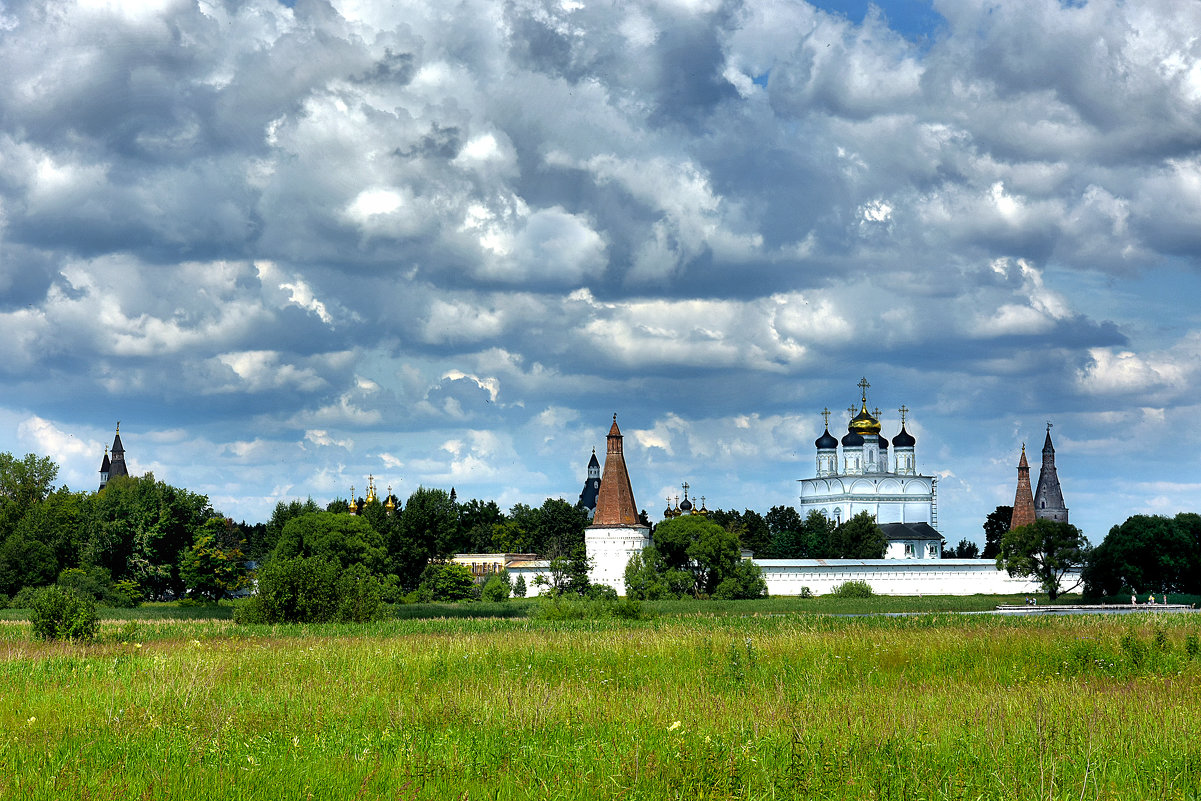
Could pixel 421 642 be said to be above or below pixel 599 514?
below

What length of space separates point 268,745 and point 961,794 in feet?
21.9

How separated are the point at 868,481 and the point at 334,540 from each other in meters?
61.6

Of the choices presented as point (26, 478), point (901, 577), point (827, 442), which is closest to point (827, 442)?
point (827, 442)

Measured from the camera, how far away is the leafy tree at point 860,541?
321ft

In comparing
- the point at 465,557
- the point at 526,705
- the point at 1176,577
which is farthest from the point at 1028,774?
the point at 465,557

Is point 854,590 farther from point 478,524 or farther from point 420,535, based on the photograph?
point 478,524

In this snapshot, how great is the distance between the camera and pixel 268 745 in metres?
11.3

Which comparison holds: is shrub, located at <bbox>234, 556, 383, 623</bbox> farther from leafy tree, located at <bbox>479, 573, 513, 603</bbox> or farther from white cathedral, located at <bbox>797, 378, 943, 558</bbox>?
white cathedral, located at <bbox>797, 378, 943, 558</bbox>

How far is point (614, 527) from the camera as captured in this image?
81562 millimetres

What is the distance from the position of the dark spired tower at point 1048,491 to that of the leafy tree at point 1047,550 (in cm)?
4294

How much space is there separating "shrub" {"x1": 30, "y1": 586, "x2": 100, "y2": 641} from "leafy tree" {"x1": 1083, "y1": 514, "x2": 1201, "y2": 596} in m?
53.1

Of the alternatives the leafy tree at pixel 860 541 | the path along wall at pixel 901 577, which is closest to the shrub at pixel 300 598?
the path along wall at pixel 901 577

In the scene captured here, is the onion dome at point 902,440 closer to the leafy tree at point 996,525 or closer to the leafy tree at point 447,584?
the leafy tree at point 996,525

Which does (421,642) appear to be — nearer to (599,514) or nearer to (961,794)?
(961,794)
